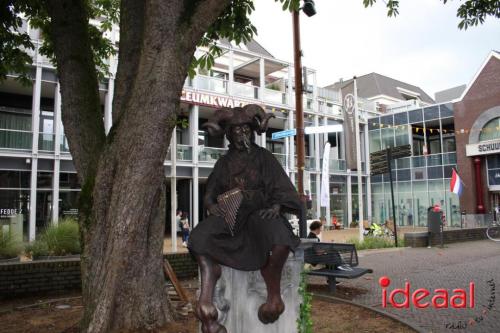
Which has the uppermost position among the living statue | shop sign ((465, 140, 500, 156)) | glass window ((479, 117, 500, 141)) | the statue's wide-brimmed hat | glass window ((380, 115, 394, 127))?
glass window ((380, 115, 394, 127))

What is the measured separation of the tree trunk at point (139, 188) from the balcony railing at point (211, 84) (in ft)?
65.6

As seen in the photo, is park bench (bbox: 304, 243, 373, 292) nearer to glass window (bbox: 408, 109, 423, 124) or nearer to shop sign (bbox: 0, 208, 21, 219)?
shop sign (bbox: 0, 208, 21, 219)

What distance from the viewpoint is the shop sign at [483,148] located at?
2768 centimetres

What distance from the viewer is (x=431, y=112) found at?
32.1 meters

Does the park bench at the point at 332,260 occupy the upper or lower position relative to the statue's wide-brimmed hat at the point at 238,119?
lower

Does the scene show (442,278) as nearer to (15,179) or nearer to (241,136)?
(241,136)

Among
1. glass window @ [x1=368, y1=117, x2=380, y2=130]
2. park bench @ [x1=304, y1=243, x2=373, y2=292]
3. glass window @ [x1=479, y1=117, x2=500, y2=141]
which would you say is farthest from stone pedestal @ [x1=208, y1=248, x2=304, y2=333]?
glass window @ [x1=368, y1=117, x2=380, y2=130]

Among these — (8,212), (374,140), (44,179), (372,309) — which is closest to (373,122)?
(374,140)

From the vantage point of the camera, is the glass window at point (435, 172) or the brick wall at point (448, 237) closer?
the brick wall at point (448, 237)

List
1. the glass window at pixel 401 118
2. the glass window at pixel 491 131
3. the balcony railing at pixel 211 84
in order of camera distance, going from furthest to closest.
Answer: the glass window at pixel 401 118
the glass window at pixel 491 131
the balcony railing at pixel 211 84

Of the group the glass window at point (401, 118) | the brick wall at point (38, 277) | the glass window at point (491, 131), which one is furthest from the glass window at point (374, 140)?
the brick wall at point (38, 277)

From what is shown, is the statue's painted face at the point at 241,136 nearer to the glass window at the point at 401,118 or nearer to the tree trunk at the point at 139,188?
the tree trunk at the point at 139,188

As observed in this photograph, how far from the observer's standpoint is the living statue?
13.0 ft

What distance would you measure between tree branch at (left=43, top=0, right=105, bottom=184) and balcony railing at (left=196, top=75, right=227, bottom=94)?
1927 centimetres
